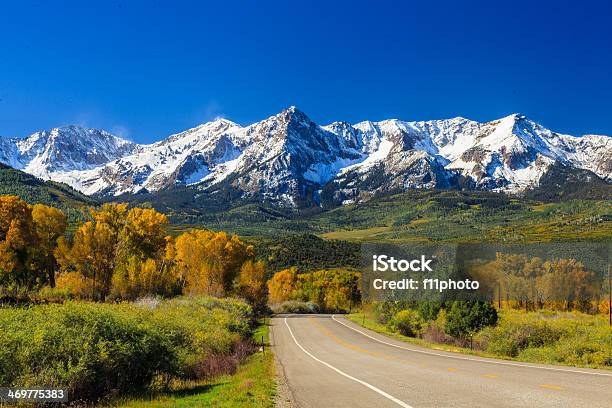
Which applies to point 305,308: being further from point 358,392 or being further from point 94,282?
point 358,392

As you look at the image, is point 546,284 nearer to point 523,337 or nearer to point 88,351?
point 523,337

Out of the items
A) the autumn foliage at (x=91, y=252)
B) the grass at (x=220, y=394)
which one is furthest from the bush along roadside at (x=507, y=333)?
the autumn foliage at (x=91, y=252)

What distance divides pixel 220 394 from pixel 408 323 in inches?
1639

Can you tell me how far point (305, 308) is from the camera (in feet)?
367

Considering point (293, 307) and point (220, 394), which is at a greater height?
point (220, 394)

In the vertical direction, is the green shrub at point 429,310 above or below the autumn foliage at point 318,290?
above

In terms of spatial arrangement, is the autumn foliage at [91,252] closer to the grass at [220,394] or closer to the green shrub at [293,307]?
the grass at [220,394]

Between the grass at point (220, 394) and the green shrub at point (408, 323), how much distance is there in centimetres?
3328

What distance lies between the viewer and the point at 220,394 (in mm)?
16453

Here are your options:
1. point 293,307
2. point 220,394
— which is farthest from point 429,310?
point 293,307

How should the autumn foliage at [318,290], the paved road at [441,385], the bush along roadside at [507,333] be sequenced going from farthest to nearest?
the autumn foliage at [318,290]
the bush along roadside at [507,333]
the paved road at [441,385]

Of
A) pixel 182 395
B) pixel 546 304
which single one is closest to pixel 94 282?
pixel 182 395

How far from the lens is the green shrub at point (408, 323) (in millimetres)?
53938

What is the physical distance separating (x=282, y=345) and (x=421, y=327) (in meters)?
18.0
